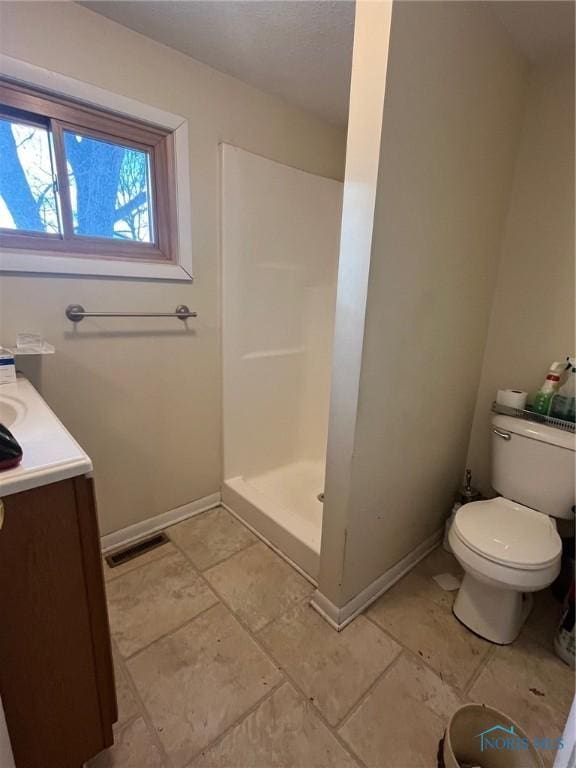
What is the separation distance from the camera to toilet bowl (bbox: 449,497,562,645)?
1.26 meters

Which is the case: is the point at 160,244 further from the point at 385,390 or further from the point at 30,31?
the point at 385,390

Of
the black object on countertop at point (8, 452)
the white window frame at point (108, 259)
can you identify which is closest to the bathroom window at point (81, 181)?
the white window frame at point (108, 259)

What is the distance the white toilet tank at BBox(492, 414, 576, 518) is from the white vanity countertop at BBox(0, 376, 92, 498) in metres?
1.61

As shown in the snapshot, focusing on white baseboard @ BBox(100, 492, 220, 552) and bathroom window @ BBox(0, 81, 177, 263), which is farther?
white baseboard @ BBox(100, 492, 220, 552)

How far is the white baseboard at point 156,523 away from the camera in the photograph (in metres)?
1.78

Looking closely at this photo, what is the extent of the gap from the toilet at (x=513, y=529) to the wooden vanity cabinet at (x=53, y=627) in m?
1.24

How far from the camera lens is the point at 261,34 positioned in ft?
4.49

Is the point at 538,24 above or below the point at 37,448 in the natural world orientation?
above

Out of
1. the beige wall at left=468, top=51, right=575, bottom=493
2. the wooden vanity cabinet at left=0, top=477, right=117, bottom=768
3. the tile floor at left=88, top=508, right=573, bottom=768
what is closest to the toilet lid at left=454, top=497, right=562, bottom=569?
the tile floor at left=88, top=508, right=573, bottom=768

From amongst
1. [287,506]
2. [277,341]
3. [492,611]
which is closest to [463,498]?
[492,611]

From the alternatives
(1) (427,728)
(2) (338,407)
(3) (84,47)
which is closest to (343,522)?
(2) (338,407)

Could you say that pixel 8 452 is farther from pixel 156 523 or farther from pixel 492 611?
pixel 492 611

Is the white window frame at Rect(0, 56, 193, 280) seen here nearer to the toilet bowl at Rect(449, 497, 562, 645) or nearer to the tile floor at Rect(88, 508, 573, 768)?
the tile floor at Rect(88, 508, 573, 768)

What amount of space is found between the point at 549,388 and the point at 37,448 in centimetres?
184
